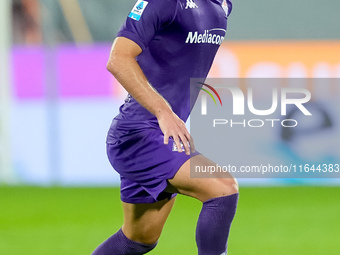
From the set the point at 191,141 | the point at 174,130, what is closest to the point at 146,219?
the point at 191,141

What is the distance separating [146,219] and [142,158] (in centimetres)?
49

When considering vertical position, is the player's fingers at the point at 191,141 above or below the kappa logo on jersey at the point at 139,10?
below

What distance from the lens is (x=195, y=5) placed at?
4.00m

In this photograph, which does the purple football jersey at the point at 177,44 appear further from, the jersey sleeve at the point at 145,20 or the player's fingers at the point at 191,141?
the player's fingers at the point at 191,141

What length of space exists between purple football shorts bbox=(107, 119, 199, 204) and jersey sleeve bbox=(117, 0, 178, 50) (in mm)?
487

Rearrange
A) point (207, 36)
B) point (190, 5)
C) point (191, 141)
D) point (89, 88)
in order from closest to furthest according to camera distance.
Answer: point (191, 141)
point (190, 5)
point (207, 36)
point (89, 88)

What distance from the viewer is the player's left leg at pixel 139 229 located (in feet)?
14.3

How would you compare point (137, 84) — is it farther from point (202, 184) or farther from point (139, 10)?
point (202, 184)

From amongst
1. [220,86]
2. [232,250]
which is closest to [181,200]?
[220,86]

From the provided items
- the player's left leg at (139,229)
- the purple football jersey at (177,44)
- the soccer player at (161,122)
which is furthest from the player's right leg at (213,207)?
the player's left leg at (139,229)

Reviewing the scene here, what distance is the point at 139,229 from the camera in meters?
4.42

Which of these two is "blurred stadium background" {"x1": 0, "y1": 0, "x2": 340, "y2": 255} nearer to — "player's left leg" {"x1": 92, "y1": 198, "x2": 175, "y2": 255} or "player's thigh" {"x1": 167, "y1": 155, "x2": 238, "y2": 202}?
"player's left leg" {"x1": 92, "y1": 198, "x2": 175, "y2": 255}

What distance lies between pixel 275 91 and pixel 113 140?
5502 mm

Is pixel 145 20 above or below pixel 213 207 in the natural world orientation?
above
